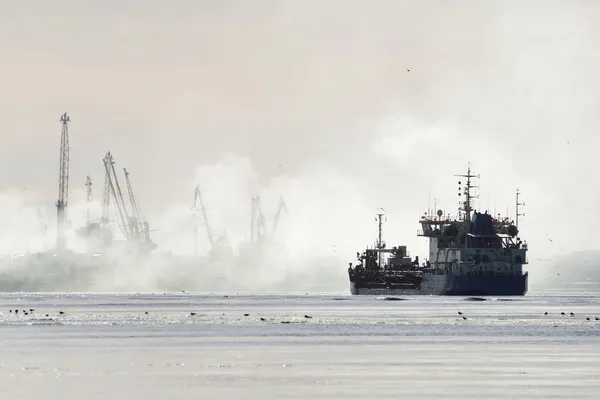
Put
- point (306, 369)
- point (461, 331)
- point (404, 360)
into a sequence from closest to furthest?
point (306, 369), point (404, 360), point (461, 331)

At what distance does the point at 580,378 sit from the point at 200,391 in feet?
69.7

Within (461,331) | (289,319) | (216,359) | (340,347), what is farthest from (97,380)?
(289,319)

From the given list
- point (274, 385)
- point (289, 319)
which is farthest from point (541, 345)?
point (289, 319)

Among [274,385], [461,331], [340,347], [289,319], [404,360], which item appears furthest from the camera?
[289,319]

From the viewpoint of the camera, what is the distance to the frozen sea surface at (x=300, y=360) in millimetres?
79000

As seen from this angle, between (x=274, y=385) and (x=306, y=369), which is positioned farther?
(x=306, y=369)

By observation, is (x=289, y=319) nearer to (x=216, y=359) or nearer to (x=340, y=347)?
(x=340, y=347)

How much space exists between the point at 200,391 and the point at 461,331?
63743 mm

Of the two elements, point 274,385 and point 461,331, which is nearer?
point 274,385

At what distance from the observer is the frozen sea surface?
79.0 metres

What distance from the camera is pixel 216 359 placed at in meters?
100

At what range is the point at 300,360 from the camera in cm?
9875

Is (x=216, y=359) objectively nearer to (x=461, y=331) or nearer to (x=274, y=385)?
(x=274, y=385)

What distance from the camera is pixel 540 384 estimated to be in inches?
3223
